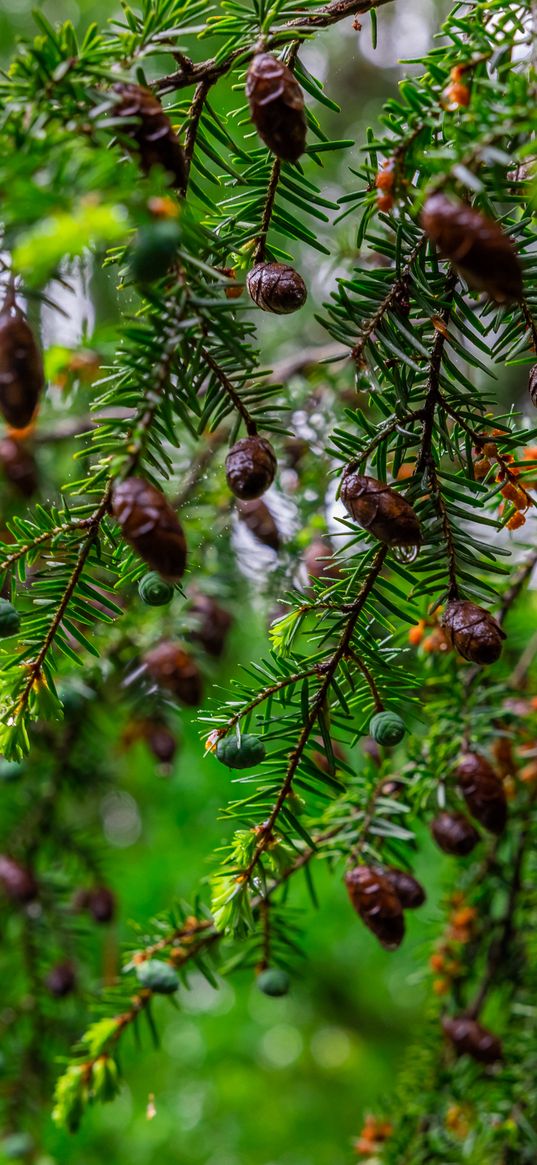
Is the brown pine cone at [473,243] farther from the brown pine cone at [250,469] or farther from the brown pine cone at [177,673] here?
the brown pine cone at [177,673]

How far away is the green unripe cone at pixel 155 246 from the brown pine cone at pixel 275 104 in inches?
4.4

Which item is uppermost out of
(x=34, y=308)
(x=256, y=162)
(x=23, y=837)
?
(x=256, y=162)

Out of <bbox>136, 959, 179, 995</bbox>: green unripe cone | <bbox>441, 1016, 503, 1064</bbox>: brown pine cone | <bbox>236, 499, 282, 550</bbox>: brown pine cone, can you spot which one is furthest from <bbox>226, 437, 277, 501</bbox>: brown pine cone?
<bbox>441, 1016, 503, 1064</bbox>: brown pine cone

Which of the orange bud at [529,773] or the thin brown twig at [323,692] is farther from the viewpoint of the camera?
the orange bud at [529,773]

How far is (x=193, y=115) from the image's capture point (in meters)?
0.64

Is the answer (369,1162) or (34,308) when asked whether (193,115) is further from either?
(369,1162)

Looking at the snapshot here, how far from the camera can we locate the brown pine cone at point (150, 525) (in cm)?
50

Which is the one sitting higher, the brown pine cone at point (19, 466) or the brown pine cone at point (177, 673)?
the brown pine cone at point (19, 466)

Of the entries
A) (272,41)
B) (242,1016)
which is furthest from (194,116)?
(242,1016)

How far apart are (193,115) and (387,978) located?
2.30 m

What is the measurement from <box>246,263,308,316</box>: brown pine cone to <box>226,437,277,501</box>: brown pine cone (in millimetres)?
96

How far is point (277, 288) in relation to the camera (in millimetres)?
603

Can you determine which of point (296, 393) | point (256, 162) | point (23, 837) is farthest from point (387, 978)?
point (256, 162)

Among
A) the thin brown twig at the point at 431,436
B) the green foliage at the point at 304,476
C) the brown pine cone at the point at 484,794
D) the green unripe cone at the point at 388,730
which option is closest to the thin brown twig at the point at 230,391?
the green foliage at the point at 304,476
